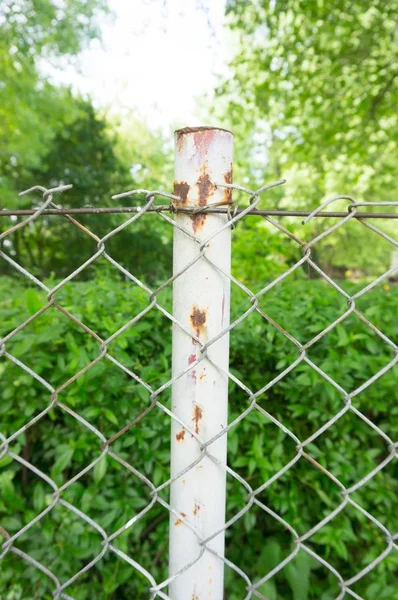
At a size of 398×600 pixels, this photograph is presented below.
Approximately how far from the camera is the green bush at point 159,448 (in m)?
1.56

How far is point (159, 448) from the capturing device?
65.9 inches

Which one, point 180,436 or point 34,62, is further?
point 34,62

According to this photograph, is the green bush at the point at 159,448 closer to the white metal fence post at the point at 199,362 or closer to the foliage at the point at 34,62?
the white metal fence post at the point at 199,362

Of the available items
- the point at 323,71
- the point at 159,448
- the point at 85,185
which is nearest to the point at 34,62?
the point at 85,185

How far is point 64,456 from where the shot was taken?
1.52 meters

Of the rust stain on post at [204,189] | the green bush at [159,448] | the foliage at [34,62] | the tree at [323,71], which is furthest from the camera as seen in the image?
the foliage at [34,62]

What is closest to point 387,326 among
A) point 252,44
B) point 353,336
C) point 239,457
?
point 353,336

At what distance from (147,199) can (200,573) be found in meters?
0.70

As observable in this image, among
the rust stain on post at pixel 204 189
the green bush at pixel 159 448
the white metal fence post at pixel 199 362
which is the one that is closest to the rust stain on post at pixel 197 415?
the white metal fence post at pixel 199 362

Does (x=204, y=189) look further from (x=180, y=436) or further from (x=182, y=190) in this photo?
(x=180, y=436)

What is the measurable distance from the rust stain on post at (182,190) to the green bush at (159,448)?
881 millimetres

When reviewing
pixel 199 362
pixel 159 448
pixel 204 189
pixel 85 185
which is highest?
pixel 85 185

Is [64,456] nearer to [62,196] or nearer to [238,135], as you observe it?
[62,196]

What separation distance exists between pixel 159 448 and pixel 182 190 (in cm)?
116
